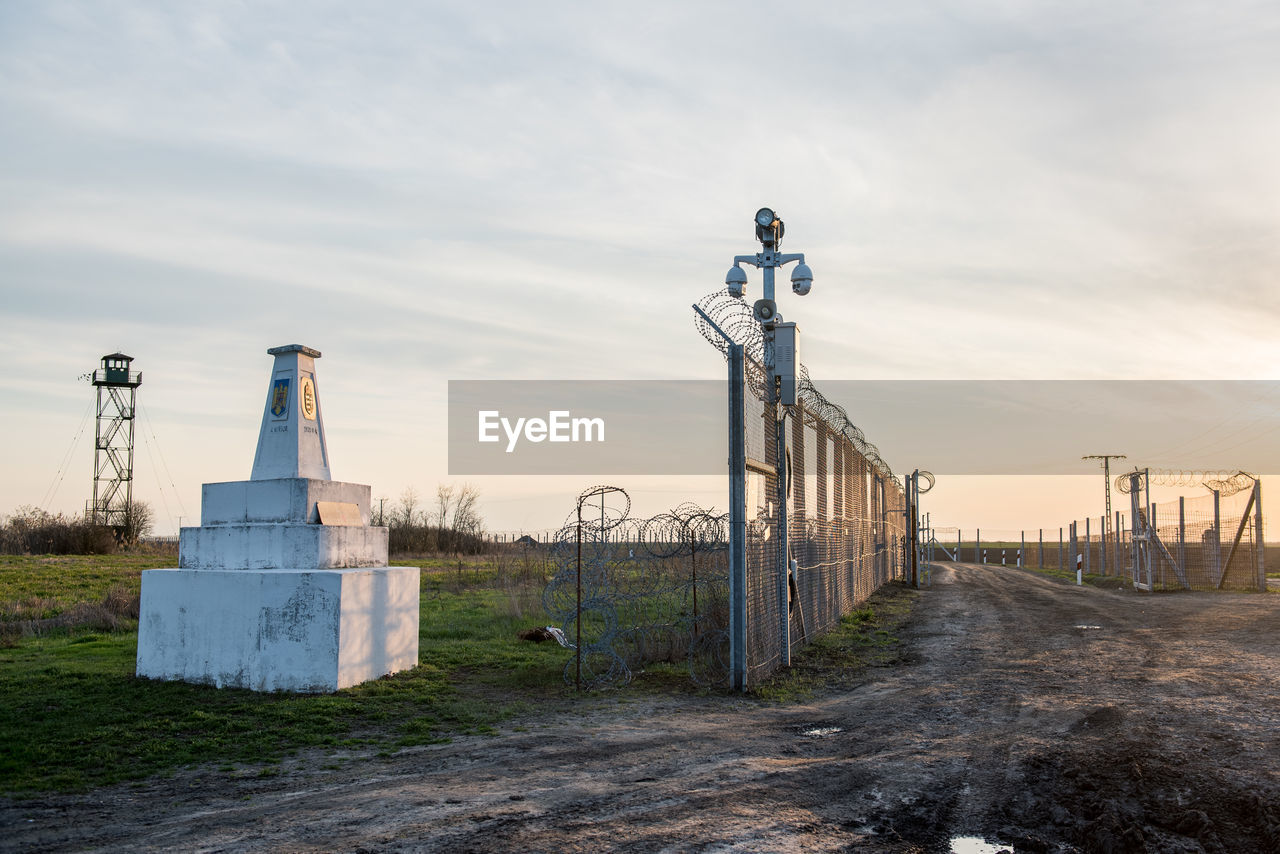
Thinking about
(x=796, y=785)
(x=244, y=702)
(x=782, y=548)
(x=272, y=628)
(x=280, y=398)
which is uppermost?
(x=280, y=398)

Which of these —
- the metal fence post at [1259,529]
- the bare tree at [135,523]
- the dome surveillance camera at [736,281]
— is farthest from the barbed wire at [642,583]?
the bare tree at [135,523]

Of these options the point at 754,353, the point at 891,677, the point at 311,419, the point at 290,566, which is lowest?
the point at 891,677

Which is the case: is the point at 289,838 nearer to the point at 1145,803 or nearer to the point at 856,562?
the point at 1145,803

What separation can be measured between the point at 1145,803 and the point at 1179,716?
284 cm

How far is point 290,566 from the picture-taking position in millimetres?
10578

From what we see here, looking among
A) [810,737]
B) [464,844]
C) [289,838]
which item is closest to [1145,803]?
[810,737]

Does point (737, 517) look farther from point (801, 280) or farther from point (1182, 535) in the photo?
point (1182, 535)

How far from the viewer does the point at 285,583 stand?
10141mm

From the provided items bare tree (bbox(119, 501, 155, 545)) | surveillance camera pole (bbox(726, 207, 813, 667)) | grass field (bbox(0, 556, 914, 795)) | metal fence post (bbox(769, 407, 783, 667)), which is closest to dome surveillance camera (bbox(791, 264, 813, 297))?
surveillance camera pole (bbox(726, 207, 813, 667))

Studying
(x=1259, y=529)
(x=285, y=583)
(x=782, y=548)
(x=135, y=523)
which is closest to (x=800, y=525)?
(x=782, y=548)

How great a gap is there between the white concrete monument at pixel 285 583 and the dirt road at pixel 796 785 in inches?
118

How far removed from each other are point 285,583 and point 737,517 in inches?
200

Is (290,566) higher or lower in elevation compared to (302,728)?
higher

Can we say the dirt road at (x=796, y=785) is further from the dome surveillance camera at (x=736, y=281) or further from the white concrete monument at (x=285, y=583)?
the dome surveillance camera at (x=736, y=281)
